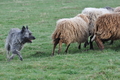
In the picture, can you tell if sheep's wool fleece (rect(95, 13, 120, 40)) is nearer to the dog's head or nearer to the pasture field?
the pasture field

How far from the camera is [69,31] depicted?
37.7ft

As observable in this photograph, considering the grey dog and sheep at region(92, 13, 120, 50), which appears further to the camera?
sheep at region(92, 13, 120, 50)

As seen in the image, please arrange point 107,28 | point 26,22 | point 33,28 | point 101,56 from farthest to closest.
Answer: point 26,22
point 33,28
point 107,28
point 101,56

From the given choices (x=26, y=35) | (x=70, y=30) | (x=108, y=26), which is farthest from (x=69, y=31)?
(x=26, y=35)

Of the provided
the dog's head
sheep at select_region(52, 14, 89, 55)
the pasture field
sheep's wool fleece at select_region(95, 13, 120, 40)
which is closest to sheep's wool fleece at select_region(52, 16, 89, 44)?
sheep at select_region(52, 14, 89, 55)

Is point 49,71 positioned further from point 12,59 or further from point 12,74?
point 12,59

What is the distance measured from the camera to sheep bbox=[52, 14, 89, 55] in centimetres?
1141

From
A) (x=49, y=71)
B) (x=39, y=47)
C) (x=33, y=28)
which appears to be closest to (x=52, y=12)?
(x=33, y=28)

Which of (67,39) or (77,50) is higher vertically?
(67,39)

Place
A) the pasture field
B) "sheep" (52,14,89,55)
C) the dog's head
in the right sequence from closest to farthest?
1. the pasture field
2. the dog's head
3. "sheep" (52,14,89,55)

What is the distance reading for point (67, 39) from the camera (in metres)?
11.5

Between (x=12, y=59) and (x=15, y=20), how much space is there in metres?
10.5

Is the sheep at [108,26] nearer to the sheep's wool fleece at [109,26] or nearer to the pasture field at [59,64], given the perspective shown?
the sheep's wool fleece at [109,26]

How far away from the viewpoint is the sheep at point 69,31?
1141 centimetres
